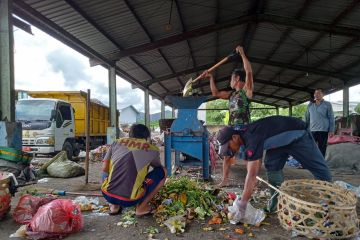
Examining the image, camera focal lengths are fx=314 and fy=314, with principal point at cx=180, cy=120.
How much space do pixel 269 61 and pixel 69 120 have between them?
10.8m

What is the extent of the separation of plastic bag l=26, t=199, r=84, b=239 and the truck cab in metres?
6.95

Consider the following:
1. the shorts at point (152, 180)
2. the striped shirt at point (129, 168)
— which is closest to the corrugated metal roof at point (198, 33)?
the striped shirt at point (129, 168)

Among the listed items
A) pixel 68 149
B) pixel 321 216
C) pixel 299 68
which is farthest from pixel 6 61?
pixel 299 68

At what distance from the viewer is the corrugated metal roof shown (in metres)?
8.54

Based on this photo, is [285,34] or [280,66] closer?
[285,34]

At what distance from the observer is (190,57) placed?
1562 cm

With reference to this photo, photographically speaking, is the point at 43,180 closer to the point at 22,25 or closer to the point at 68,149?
the point at 22,25

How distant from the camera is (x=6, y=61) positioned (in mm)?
6383

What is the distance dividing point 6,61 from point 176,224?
16.9ft

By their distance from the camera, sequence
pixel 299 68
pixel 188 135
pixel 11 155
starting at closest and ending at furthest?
1. pixel 11 155
2. pixel 188 135
3. pixel 299 68

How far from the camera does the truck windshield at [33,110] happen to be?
386 inches

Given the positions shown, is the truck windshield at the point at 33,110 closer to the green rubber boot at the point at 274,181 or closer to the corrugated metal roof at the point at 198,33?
the corrugated metal roof at the point at 198,33

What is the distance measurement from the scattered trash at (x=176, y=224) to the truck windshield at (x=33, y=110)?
7599mm

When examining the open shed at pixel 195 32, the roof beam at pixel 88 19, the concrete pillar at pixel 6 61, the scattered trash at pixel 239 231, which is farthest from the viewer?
the open shed at pixel 195 32
